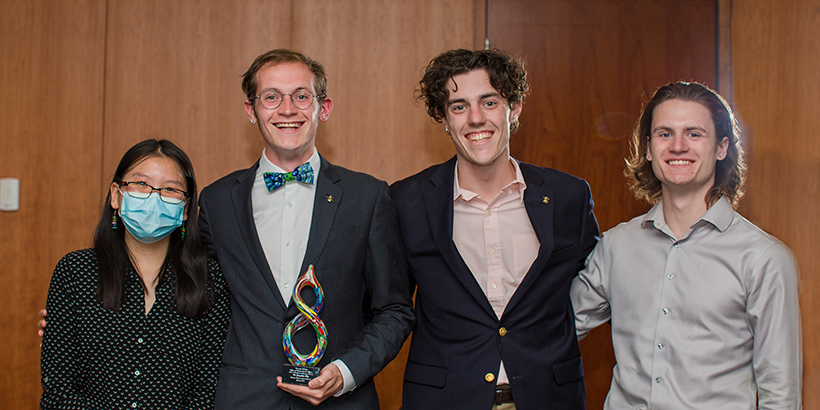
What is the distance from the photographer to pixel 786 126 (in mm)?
2816

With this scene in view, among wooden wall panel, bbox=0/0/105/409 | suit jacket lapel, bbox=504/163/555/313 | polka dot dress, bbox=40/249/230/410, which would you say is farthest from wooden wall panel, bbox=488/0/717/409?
wooden wall panel, bbox=0/0/105/409

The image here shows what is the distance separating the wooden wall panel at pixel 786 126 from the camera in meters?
2.61

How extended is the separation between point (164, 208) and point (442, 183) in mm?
983

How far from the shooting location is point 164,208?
196 cm

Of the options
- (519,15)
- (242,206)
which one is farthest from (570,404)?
(519,15)

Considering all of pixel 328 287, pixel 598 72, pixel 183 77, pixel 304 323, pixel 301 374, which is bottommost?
pixel 301 374

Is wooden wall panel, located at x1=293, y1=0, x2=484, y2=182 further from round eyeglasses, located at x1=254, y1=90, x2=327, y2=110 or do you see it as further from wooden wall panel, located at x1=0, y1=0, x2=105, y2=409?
wooden wall panel, located at x1=0, y1=0, x2=105, y2=409

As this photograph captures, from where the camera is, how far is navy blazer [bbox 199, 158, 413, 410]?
186 centimetres

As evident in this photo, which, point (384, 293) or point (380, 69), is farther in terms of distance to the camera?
point (380, 69)

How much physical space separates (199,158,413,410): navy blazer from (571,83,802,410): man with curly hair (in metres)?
0.76

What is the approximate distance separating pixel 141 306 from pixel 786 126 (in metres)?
2.96

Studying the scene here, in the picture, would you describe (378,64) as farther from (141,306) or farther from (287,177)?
(141,306)

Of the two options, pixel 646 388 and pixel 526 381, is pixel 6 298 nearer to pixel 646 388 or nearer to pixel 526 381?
pixel 526 381

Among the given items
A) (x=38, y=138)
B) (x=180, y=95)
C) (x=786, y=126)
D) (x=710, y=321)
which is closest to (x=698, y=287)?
(x=710, y=321)
